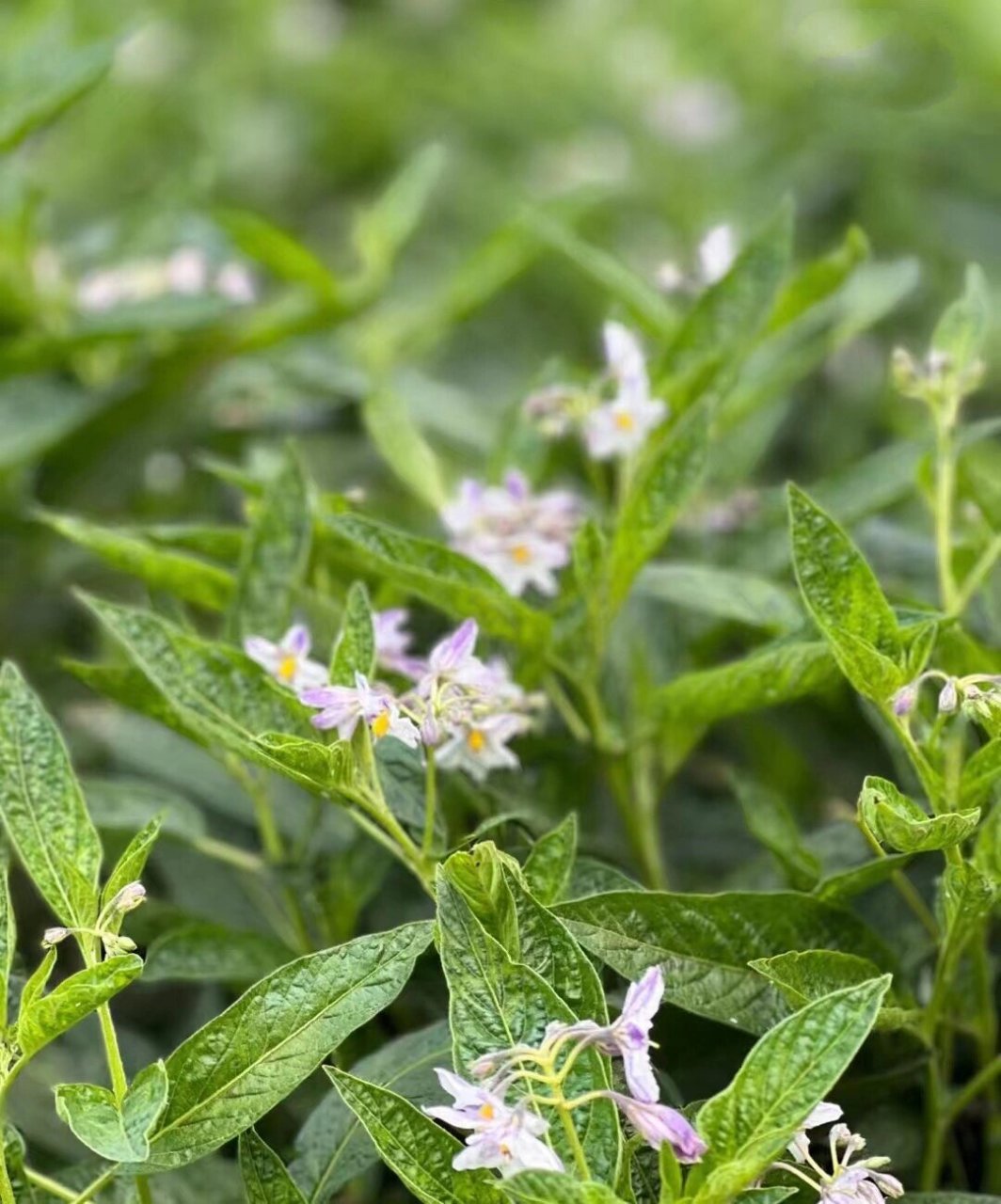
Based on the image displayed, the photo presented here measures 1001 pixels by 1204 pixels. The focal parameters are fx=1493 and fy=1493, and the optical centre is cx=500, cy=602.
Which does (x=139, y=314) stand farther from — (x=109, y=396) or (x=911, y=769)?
(x=911, y=769)

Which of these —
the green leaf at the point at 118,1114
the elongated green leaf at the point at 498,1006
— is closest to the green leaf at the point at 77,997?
the green leaf at the point at 118,1114

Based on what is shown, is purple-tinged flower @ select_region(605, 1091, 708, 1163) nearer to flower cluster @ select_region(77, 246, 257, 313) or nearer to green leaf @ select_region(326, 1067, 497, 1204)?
green leaf @ select_region(326, 1067, 497, 1204)

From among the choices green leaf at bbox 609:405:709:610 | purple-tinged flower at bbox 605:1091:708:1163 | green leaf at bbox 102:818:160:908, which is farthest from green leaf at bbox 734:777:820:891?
green leaf at bbox 102:818:160:908

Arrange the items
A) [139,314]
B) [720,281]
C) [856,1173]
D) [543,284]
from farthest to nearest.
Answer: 1. [543,284]
2. [139,314]
3. [720,281]
4. [856,1173]

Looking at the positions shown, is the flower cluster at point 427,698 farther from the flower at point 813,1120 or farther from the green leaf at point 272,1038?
the flower at point 813,1120

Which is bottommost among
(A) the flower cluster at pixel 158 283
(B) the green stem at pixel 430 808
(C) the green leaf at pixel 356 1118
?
(C) the green leaf at pixel 356 1118

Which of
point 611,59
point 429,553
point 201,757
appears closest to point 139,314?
point 201,757
